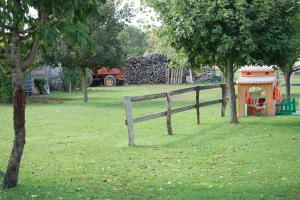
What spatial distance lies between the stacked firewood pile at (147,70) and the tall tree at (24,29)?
1577 inches

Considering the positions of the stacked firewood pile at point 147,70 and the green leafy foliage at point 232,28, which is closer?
the green leafy foliage at point 232,28

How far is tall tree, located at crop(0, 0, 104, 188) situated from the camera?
625cm

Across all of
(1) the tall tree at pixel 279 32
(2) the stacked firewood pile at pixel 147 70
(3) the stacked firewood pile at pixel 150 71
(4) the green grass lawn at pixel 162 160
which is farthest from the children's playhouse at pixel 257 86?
(2) the stacked firewood pile at pixel 147 70

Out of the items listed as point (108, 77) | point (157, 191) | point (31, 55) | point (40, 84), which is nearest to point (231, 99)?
point (157, 191)

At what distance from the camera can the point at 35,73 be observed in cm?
3547

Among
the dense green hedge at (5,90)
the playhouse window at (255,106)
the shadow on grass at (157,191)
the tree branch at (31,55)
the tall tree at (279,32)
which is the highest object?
the tall tree at (279,32)

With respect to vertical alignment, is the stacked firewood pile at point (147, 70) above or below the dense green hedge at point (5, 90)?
above

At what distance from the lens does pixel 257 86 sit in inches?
652

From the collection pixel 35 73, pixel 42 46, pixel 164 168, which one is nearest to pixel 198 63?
pixel 164 168

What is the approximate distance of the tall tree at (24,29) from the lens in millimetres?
6254

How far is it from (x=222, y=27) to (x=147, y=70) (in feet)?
113

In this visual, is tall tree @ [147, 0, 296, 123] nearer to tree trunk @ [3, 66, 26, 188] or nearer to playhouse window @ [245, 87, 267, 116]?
playhouse window @ [245, 87, 267, 116]

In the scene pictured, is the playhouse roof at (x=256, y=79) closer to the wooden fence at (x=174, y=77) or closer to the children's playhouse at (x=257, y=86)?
the children's playhouse at (x=257, y=86)

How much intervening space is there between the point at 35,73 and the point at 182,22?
77.3ft
